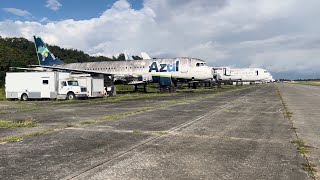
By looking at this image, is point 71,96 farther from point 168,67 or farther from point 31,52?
point 31,52

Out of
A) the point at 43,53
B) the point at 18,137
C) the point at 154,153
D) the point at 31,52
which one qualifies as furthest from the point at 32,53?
the point at 154,153

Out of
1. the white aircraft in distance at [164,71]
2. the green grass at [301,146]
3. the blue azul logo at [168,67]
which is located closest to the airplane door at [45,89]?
the white aircraft in distance at [164,71]

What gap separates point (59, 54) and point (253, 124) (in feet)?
537

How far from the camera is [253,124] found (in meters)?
13.5

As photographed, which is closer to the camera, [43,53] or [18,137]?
[18,137]

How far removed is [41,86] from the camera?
102 feet

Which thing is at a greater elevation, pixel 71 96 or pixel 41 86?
pixel 41 86

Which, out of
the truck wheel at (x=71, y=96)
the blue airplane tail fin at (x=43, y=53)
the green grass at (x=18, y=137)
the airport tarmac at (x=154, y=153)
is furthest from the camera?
the blue airplane tail fin at (x=43, y=53)

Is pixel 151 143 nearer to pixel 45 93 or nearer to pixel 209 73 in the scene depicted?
pixel 45 93

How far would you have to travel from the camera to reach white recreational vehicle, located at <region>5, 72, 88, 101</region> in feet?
102

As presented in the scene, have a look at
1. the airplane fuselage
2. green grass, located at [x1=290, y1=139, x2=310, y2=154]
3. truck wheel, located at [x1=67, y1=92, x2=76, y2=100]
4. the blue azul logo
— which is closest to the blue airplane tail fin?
the airplane fuselage

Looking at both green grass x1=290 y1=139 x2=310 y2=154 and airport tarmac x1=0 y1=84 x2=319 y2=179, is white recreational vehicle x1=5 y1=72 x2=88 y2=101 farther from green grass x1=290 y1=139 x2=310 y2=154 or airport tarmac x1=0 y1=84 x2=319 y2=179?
green grass x1=290 y1=139 x2=310 y2=154

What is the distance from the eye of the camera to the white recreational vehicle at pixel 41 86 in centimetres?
3094

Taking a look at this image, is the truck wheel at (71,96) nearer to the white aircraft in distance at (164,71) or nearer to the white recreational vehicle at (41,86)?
the white recreational vehicle at (41,86)
